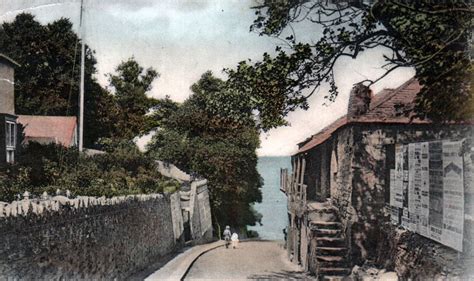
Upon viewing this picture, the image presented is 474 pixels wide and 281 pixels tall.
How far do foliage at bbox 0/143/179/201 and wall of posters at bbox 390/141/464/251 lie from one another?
379 inches

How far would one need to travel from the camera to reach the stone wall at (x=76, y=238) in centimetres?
764

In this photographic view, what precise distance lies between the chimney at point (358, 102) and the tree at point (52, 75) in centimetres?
1381

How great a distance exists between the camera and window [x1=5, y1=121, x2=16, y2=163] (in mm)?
19406

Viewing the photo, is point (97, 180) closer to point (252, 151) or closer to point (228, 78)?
point (228, 78)

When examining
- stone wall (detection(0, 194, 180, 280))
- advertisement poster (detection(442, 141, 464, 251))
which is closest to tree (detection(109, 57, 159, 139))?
stone wall (detection(0, 194, 180, 280))

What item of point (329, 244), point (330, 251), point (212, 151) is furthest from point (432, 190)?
point (212, 151)

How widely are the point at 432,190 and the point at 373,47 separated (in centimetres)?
347

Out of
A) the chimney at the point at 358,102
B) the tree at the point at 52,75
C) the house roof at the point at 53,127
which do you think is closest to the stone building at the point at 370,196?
the chimney at the point at 358,102

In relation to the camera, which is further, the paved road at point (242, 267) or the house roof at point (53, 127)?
the house roof at point (53, 127)

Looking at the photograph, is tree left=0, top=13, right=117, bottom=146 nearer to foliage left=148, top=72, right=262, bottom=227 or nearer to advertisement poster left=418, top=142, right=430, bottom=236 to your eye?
foliage left=148, top=72, right=262, bottom=227

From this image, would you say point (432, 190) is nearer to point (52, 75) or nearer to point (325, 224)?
point (325, 224)

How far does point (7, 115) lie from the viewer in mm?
19516

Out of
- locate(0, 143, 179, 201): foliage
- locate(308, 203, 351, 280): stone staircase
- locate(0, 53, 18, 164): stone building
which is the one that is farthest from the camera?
locate(0, 53, 18, 164): stone building

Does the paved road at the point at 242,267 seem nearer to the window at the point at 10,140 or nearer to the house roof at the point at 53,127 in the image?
the window at the point at 10,140
